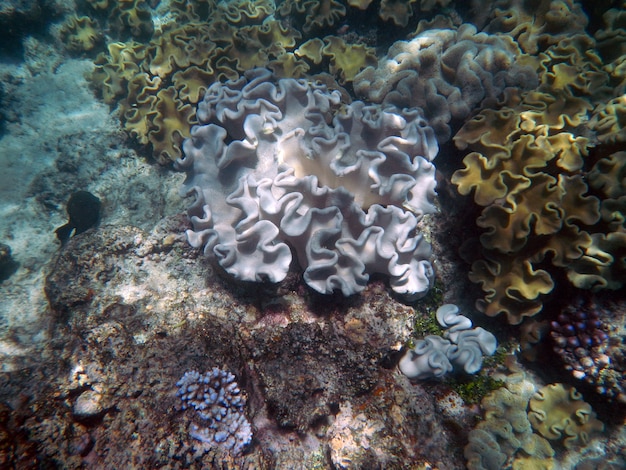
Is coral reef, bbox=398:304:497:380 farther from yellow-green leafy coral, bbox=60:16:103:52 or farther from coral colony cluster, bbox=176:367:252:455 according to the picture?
yellow-green leafy coral, bbox=60:16:103:52

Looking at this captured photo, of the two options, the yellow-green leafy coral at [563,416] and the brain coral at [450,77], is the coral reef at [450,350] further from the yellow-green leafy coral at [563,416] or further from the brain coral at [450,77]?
the brain coral at [450,77]

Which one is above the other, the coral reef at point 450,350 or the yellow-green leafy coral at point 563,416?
the coral reef at point 450,350

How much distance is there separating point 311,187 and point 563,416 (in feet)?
11.8

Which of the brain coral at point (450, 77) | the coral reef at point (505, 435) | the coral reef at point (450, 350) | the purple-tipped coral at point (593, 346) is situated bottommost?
the coral reef at point (505, 435)

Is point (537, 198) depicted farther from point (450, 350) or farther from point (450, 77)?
point (450, 77)

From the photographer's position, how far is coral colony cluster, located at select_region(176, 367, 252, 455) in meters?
2.74

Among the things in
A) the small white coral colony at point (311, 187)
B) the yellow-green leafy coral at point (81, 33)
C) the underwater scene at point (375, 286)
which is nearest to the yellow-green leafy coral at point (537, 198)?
the underwater scene at point (375, 286)

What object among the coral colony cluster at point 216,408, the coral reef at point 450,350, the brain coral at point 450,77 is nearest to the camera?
the coral colony cluster at point 216,408

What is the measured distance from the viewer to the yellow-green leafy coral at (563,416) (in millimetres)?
3496

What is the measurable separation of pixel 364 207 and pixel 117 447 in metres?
3.16

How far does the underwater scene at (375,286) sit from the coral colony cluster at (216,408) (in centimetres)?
2

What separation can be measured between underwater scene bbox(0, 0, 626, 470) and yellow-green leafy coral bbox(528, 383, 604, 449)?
0.02 m

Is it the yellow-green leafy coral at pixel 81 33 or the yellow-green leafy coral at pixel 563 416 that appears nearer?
the yellow-green leafy coral at pixel 563 416

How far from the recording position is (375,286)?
12.0 ft
